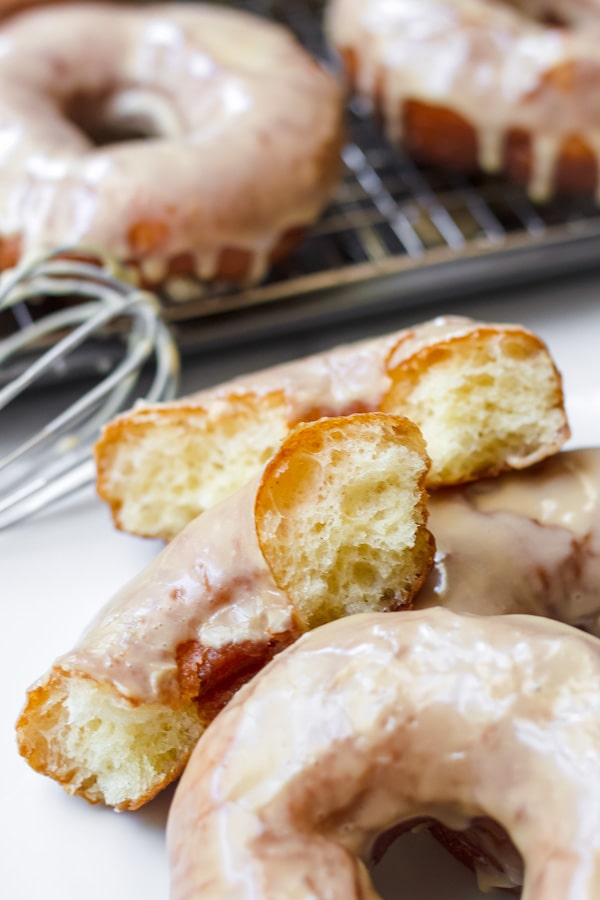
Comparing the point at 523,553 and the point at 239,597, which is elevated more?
the point at 239,597

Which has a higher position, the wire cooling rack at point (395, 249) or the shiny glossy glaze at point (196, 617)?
the shiny glossy glaze at point (196, 617)

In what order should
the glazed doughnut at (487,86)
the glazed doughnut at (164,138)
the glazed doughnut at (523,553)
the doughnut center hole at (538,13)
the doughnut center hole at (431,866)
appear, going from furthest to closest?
1. the doughnut center hole at (538,13)
2. the glazed doughnut at (487,86)
3. the glazed doughnut at (164,138)
4. the glazed doughnut at (523,553)
5. the doughnut center hole at (431,866)

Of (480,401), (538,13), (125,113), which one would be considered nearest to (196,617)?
(480,401)

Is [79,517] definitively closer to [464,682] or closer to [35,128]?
[35,128]

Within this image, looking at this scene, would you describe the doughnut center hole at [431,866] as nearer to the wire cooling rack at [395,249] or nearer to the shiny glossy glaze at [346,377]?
the shiny glossy glaze at [346,377]

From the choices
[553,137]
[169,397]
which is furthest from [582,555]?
[553,137]

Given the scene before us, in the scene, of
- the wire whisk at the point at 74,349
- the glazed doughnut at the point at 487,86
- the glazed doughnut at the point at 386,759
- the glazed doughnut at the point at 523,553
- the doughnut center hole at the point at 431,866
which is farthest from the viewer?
the glazed doughnut at the point at 487,86

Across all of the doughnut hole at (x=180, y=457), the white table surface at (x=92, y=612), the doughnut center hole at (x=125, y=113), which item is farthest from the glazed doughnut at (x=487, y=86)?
the doughnut hole at (x=180, y=457)

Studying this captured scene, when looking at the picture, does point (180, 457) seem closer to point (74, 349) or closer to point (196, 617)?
point (196, 617)
